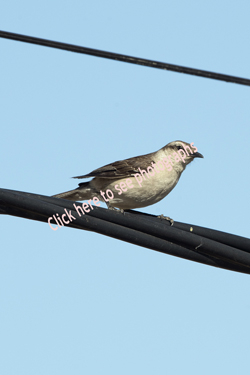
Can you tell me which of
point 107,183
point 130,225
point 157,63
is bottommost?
point 130,225

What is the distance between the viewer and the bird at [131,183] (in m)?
7.48

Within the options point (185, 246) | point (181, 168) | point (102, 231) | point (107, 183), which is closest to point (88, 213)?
point (102, 231)

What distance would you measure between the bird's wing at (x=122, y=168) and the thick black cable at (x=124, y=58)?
3151mm

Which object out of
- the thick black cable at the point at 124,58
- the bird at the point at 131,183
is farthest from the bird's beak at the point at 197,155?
the thick black cable at the point at 124,58

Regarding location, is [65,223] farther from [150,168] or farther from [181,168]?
[181,168]

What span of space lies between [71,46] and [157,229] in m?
1.64

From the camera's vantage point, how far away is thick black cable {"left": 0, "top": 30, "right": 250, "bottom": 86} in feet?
13.6

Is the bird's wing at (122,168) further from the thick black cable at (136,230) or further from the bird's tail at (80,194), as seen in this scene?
the thick black cable at (136,230)

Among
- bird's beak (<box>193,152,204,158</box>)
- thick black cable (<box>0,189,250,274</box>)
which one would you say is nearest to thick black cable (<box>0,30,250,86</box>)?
thick black cable (<box>0,189,250,274</box>)

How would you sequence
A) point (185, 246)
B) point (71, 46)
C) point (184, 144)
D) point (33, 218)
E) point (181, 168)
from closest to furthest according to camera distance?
point (71, 46) < point (33, 218) < point (185, 246) < point (181, 168) < point (184, 144)

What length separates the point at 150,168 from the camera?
8047 millimetres

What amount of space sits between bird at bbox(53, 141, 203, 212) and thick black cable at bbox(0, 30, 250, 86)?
3143 millimetres

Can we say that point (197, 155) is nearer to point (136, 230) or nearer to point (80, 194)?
point (80, 194)

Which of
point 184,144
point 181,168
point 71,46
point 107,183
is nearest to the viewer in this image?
point 71,46
